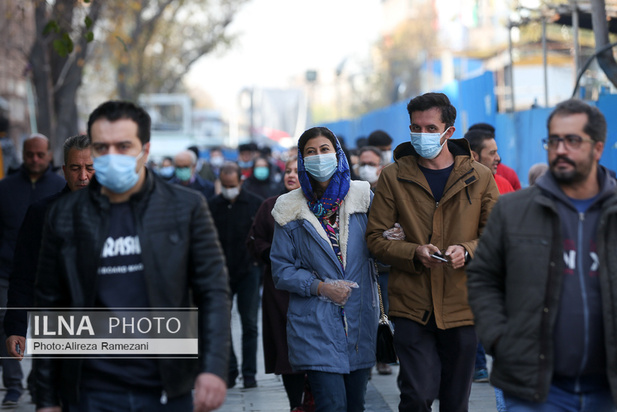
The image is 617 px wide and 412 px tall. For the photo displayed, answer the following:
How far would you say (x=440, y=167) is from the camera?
5508 mm

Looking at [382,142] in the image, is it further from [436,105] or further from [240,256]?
[436,105]

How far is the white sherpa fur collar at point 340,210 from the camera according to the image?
5.59 meters

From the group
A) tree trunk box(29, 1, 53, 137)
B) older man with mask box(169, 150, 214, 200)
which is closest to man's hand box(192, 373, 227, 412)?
older man with mask box(169, 150, 214, 200)

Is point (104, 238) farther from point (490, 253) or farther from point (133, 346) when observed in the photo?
point (490, 253)

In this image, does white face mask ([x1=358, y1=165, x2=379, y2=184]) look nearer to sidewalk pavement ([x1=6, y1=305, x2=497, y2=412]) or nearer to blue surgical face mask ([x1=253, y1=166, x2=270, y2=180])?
sidewalk pavement ([x1=6, y1=305, x2=497, y2=412])

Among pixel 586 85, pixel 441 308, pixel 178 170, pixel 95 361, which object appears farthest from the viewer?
pixel 178 170

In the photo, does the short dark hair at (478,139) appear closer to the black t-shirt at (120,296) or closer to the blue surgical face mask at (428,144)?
the blue surgical face mask at (428,144)

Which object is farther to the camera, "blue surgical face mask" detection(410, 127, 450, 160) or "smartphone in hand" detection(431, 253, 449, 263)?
"blue surgical face mask" detection(410, 127, 450, 160)

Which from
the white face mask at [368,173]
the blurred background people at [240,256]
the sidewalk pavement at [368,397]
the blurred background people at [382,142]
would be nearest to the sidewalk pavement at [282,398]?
the sidewalk pavement at [368,397]

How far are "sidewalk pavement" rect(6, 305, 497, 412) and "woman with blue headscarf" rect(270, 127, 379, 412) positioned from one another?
2.24 m

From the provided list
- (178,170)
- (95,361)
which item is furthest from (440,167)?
(178,170)

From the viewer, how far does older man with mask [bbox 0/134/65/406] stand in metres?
8.20

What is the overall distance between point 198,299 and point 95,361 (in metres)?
0.47

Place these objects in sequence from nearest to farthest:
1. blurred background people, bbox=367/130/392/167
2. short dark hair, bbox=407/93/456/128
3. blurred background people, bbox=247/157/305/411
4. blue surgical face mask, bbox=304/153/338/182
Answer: short dark hair, bbox=407/93/456/128 < blue surgical face mask, bbox=304/153/338/182 < blurred background people, bbox=247/157/305/411 < blurred background people, bbox=367/130/392/167
